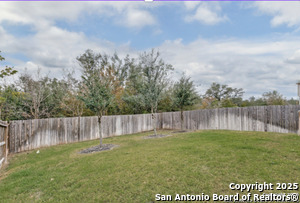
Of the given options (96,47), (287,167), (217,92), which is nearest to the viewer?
(287,167)

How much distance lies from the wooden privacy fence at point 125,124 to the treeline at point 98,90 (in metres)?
1.23

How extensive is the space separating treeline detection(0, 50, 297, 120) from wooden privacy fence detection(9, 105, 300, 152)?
48.4 inches

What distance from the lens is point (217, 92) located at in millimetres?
→ 32688

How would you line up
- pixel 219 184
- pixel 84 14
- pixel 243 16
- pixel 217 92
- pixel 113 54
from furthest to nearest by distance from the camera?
pixel 217 92 < pixel 113 54 < pixel 84 14 < pixel 243 16 < pixel 219 184

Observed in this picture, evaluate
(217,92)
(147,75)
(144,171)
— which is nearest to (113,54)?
(147,75)

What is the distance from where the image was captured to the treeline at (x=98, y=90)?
7461mm

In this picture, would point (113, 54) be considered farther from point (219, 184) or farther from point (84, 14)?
point (219, 184)

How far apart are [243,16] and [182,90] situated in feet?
19.5

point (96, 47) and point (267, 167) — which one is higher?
point (96, 47)

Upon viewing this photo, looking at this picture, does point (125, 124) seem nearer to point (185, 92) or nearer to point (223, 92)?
A: point (185, 92)

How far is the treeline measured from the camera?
24.5 feet

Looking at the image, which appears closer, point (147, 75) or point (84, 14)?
point (84, 14)

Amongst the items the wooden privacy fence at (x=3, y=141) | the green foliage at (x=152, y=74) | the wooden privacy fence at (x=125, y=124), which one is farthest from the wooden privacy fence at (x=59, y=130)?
the green foliage at (x=152, y=74)

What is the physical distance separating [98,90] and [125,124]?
5.83 metres
